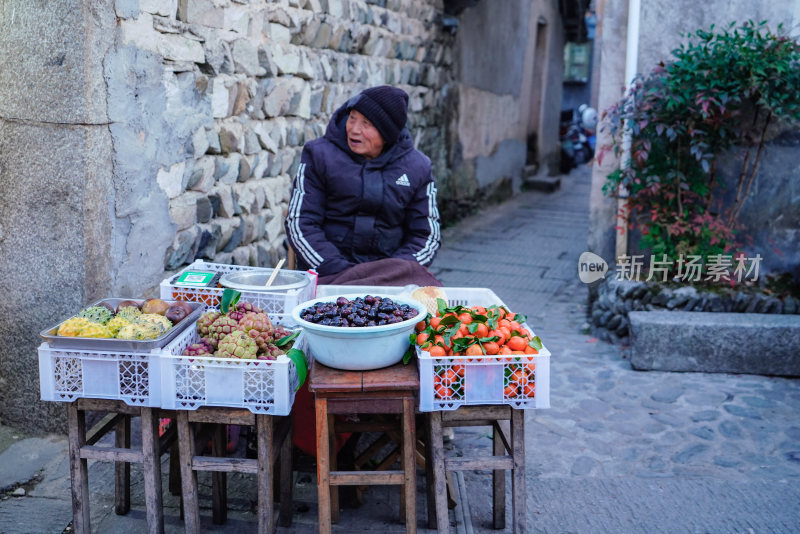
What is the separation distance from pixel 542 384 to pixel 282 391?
805mm

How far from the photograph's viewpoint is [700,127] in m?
5.02

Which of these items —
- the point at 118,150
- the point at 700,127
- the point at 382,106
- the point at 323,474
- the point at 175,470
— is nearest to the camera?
the point at 323,474

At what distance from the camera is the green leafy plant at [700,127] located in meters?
4.75

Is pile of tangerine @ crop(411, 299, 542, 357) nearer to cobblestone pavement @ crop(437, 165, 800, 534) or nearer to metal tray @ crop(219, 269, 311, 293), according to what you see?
metal tray @ crop(219, 269, 311, 293)

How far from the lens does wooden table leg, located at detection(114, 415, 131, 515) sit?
2.91 meters

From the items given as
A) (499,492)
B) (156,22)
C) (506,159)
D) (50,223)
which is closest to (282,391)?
(499,492)

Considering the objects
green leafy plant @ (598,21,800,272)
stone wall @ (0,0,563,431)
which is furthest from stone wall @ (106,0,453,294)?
green leafy plant @ (598,21,800,272)

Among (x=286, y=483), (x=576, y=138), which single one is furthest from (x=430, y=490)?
(x=576, y=138)

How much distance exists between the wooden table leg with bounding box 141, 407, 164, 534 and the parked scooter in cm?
1369

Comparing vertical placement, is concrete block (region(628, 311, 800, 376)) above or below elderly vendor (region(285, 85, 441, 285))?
below

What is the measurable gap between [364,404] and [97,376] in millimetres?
840

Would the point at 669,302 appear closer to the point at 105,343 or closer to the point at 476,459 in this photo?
the point at 476,459

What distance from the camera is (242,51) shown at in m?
4.25

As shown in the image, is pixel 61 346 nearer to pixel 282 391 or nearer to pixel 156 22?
pixel 282 391
